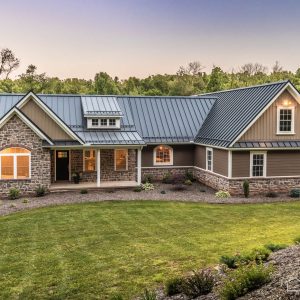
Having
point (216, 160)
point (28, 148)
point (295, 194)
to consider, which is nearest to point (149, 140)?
point (216, 160)

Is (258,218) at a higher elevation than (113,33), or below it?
below

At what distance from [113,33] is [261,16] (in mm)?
15719

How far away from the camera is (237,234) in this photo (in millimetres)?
15797

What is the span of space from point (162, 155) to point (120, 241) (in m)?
15.0

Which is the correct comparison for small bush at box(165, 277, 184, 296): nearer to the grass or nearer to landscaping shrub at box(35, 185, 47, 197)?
the grass

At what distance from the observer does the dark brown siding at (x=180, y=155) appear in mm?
29047

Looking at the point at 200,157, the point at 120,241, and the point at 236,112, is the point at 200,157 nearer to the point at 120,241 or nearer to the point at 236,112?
the point at 236,112

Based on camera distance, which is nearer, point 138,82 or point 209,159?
point 209,159

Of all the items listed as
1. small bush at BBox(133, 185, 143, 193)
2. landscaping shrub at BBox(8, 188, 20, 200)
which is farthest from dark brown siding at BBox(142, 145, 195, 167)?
landscaping shrub at BBox(8, 188, 20, 200)

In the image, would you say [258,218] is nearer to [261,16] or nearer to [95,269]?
[95,269]

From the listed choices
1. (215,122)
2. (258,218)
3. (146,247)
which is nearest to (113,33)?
(215,122)

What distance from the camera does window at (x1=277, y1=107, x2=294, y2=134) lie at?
2533 cm

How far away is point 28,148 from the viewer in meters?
24.2

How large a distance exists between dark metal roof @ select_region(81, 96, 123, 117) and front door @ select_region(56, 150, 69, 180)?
2.92 m
